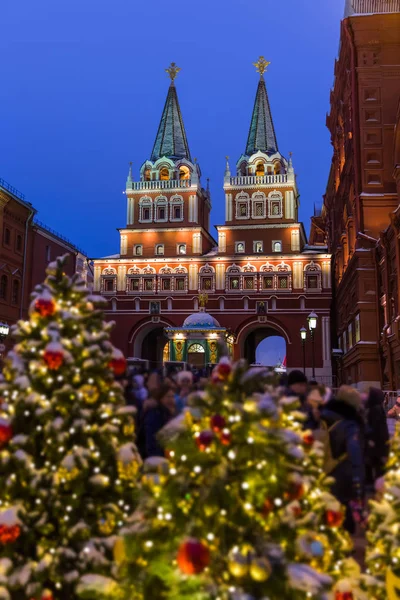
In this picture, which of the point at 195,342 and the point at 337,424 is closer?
the point at 337,424

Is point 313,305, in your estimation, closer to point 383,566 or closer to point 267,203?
point 267,203

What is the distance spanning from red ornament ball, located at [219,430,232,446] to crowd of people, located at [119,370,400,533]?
0.59 metres

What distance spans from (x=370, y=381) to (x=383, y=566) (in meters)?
26.2

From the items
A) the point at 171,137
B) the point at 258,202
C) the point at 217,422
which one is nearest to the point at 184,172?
the point at 171,137

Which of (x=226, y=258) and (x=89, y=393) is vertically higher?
(x=226, y=258)

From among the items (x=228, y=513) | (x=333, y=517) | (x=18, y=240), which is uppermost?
(x=18, y=240)

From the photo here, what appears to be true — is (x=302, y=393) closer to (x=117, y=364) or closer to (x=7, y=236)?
(x=117, y=364)

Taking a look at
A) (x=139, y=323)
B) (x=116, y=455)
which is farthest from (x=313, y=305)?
(x=116, y=455)

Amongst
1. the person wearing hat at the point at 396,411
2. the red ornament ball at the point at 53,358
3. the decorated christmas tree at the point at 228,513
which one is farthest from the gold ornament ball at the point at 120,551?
the person wearing hat at the point at 396,411

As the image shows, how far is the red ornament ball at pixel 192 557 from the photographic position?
3.74 metres

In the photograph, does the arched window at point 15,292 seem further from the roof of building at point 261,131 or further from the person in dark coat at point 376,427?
the person in dark coat at point 376,427

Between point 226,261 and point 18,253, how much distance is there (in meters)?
17.7

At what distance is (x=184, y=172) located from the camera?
174 ft

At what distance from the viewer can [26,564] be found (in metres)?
4.79
